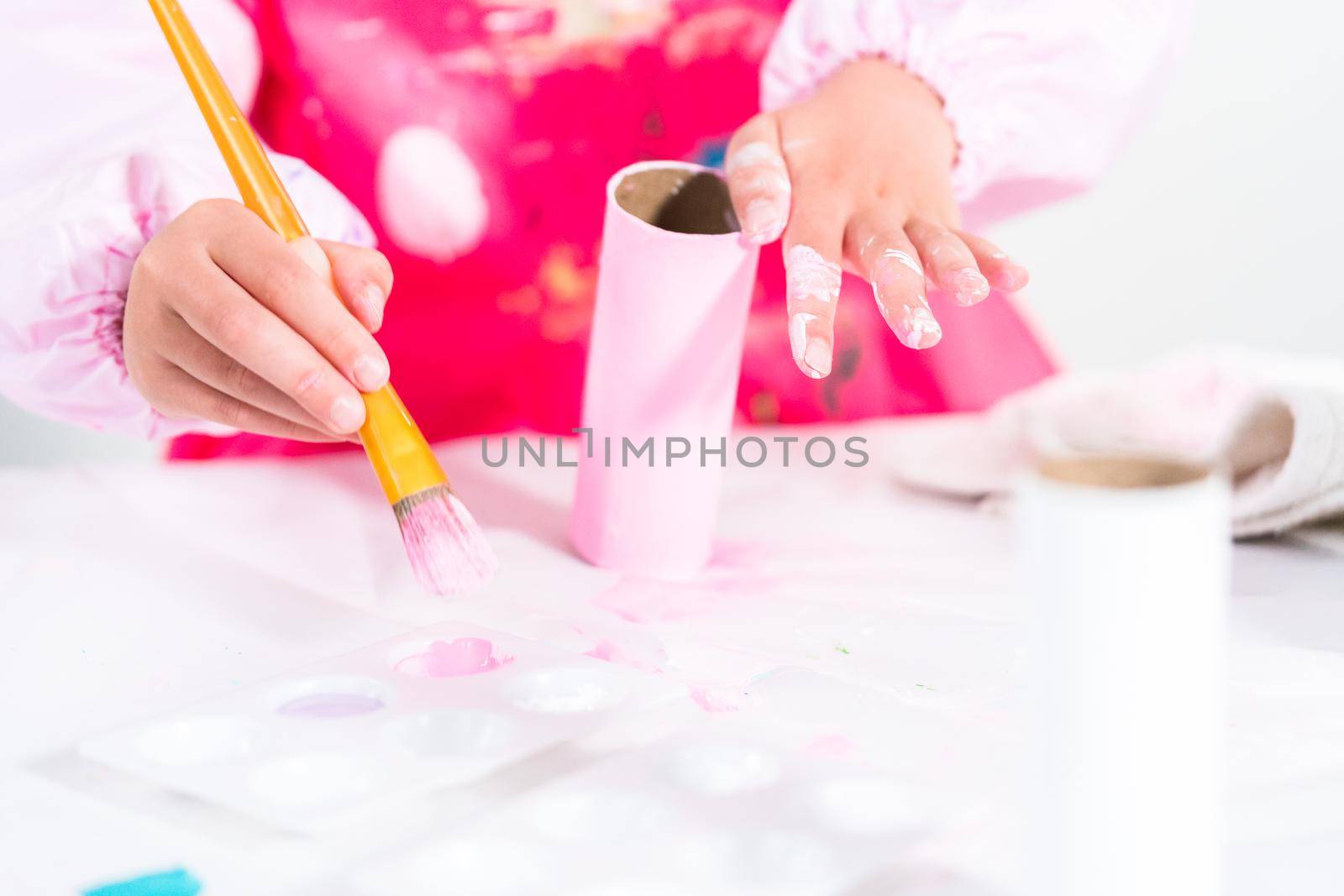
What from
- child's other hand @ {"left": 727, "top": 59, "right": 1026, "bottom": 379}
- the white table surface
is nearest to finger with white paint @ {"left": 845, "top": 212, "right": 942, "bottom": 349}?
child's other hand @ {"left": 727, "top": 59, "right": 1026, "bottom": 379}

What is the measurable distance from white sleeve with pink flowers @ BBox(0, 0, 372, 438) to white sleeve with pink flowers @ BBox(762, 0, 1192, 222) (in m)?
0.24

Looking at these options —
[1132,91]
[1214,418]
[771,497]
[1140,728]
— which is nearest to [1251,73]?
[1132,91]

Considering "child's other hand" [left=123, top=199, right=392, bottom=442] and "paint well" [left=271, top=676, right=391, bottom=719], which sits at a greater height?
"child's other hand" [left=123, top=199, right=392, bottom=442]

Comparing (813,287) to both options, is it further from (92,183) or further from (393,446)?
(92,183)

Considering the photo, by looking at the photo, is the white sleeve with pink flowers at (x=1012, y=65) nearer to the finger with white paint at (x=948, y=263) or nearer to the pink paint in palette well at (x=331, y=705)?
the finger with white paint at (x=948, y=263)

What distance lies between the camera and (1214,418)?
25.0 inches

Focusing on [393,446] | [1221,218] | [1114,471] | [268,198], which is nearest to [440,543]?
[393,446]

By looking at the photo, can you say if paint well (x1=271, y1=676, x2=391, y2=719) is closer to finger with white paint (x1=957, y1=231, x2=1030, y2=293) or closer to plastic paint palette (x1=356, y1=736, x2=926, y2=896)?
plastic paint palette (x1=356, y1=736, x2=926, y2=896)

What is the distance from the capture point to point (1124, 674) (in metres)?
0.25

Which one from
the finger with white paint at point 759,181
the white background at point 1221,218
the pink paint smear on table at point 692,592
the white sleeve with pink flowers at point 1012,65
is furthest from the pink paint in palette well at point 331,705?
the white background at point 1221,218

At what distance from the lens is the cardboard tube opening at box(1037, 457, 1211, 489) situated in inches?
10.4

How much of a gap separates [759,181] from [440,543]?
0.18m

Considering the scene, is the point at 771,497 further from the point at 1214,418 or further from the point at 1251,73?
the point at 1251,73

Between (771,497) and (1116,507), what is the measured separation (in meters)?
0.38
